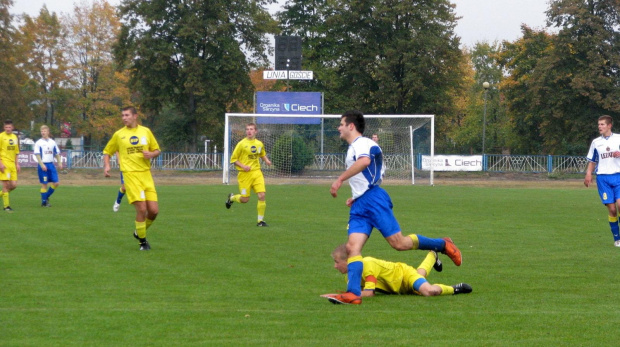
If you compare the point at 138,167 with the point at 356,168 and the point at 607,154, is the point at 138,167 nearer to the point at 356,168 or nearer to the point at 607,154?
the point at 356,168

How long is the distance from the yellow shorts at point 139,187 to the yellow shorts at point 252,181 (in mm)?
5008

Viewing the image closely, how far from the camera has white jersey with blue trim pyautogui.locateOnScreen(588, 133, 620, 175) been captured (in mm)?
13047

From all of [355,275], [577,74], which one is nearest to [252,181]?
[355,275]

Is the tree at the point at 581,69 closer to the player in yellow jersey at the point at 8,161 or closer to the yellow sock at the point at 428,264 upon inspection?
the player in yellow jersey at the point at 8,161

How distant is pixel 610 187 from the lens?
1312 cm

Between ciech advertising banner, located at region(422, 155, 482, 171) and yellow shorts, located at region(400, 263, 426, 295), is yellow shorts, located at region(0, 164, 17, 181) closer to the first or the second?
yellow shorts, located at region(400, 263, 426, 295)

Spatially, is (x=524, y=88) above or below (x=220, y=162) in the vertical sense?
above

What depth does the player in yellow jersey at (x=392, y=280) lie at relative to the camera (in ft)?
26.0

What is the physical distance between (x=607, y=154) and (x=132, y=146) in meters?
8.18

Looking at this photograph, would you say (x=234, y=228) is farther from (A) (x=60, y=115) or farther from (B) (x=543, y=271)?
(A) (x=60, y=115)

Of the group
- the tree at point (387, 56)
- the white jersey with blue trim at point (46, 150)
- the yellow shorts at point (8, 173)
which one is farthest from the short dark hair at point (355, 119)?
the tree at point (387, 56)

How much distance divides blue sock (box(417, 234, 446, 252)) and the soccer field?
A: 62cm

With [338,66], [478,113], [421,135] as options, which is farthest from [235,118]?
[478,113]

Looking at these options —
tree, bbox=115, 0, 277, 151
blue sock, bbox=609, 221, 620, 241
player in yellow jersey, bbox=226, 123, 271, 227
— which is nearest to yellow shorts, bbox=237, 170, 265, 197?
player in yellow jersey, bbox=226, 123, 271, 227
